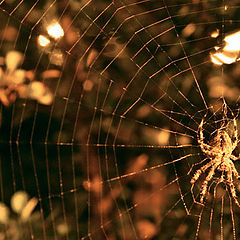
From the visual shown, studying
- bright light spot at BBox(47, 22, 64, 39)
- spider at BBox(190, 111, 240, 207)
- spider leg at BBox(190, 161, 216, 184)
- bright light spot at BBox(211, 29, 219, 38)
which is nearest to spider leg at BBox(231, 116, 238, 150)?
spider at BBox(190, 111, 240, 207)

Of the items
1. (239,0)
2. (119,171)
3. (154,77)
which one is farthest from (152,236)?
(239,0)

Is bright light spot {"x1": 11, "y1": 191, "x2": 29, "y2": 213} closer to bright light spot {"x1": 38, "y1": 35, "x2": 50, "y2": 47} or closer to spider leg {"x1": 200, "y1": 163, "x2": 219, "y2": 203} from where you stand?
bright light spot {"x1": 38, "y1": 35, "x2": 50, "y2": 47}

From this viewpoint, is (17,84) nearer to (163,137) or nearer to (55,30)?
(55,30)

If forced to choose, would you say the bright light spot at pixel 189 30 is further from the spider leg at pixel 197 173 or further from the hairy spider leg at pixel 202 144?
the spider leg at pixel 197 173

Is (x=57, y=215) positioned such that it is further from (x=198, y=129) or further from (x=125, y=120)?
(x=198, y=129)

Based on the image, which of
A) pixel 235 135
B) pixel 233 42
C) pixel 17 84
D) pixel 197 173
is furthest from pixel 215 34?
pixel 17 84

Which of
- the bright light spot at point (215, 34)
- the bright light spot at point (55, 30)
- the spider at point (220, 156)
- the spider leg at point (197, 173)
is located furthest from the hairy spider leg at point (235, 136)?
the bright light spot at point (55, 30)
